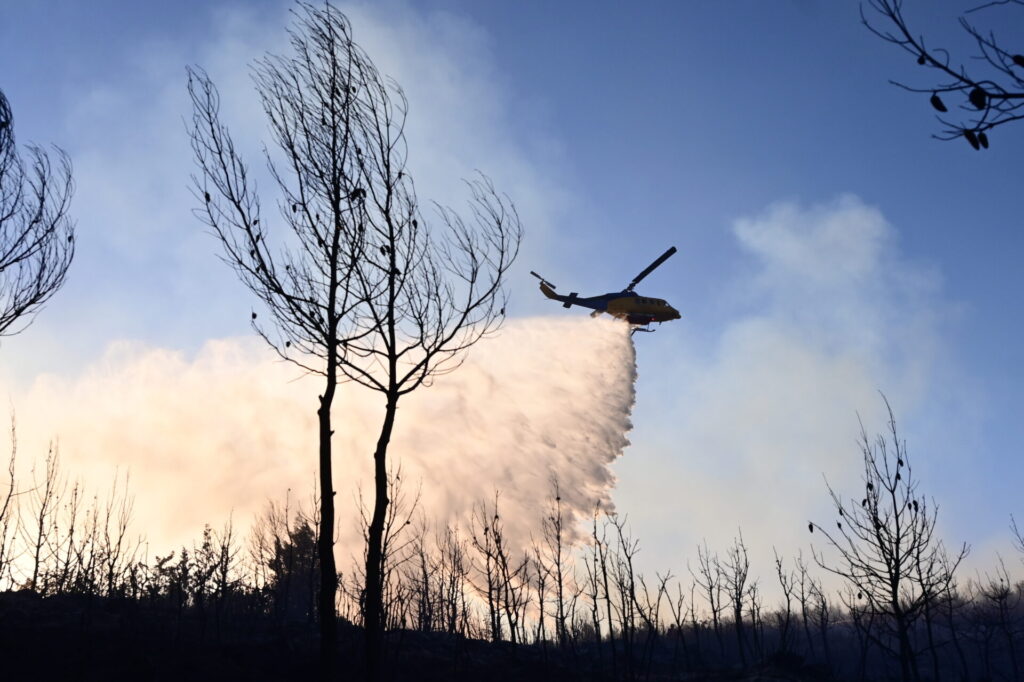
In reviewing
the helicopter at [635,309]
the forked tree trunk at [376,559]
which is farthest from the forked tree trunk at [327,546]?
the helicopter at [635,309]

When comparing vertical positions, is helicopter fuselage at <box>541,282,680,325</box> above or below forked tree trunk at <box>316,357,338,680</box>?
above

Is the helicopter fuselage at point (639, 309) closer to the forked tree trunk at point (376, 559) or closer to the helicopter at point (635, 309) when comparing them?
the helicopter at point (635, 309)

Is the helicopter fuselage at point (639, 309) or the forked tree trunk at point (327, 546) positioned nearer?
the forked tree trunk at point (327, 546)

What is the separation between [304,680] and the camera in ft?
83.8

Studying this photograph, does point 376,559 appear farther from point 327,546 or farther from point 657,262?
point 657,262

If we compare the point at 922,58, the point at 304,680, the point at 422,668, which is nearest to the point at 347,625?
the point at 422,668

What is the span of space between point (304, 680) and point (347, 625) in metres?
A: 8.32

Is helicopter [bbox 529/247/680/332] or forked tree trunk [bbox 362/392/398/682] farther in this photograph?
helicopter [bbox 529/247/680/332]

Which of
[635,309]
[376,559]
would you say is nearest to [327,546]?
[376,559]

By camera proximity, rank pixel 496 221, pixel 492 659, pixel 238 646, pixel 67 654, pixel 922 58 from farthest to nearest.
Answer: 1. pixel 492 659
2. pixel 238 646
3. pixel 67 654
4. pixel 496 221
5. pixel 922 58

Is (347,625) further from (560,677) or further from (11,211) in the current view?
(11,211)

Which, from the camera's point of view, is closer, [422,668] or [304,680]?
[304,680]

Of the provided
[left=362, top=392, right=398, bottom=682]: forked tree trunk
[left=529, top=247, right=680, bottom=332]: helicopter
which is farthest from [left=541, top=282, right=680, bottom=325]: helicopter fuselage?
[left=362, top=392, right=398, bottom=682]: forked tree trunk

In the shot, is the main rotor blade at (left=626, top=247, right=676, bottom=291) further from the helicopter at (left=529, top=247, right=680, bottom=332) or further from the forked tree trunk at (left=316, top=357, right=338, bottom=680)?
the forked tree trunk at (left=316, top=357, right=338, bottom=680)
